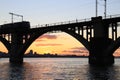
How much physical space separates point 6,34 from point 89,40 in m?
49.0

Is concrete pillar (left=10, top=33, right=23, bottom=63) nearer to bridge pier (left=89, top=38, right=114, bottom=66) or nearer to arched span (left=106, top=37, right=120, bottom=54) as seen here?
bridge pier (left=89, top=38, right=114, bottom=66)

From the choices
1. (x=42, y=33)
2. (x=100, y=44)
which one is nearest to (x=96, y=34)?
(x=100, y=44)

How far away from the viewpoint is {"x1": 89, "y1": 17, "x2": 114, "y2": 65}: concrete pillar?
94.4m

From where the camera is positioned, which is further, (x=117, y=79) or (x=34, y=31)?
(x=34, y=31)

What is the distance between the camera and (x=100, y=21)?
94875 mm

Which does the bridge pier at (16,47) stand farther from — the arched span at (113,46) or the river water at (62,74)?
the arched span at (113,46)

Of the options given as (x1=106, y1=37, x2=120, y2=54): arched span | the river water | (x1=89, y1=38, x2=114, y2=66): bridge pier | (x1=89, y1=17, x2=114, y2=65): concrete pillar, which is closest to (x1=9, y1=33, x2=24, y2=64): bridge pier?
the river water

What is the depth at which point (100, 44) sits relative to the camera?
9506 centimetres

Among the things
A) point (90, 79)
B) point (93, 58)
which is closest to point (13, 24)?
point (93, 58)

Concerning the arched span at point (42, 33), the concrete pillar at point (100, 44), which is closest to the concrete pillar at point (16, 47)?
the arched span at point (42, 33)

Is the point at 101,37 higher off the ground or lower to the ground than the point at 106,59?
higher

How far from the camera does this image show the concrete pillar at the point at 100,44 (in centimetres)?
9438

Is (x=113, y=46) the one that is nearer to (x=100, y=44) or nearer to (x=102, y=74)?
(x=100, y=44)

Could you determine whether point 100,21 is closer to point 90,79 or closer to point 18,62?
point 90,79
